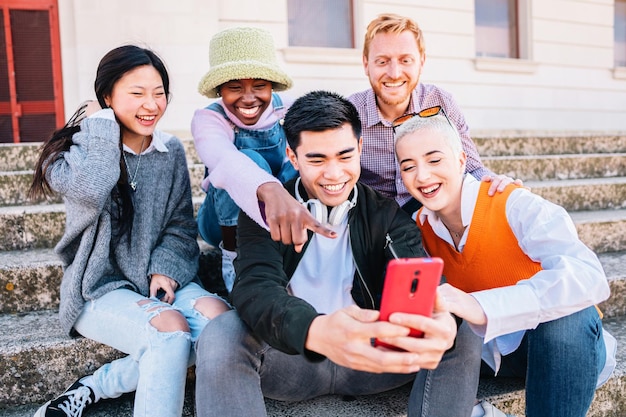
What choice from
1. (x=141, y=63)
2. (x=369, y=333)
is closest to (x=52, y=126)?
(x=141, y=63)

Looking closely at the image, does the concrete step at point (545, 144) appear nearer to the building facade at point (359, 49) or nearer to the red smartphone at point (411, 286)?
the building facade at point (359, 49)

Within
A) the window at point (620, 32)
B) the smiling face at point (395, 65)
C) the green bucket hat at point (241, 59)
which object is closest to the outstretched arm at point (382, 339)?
the green bucket hat at point (241, 59)

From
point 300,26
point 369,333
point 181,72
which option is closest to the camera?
point 369,333

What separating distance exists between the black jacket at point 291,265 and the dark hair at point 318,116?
19 centimetres

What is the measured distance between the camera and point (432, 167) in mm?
1722

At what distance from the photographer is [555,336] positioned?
4.83 ft

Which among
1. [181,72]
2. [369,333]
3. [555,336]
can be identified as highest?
[181,72]

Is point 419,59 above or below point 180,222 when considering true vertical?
above

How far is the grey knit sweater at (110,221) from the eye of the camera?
1777mm

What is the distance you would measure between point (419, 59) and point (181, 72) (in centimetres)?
320

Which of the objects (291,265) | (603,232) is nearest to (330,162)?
(291,265)

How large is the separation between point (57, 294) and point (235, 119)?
3.52 feet

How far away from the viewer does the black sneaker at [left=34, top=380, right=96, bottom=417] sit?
160 centimetres

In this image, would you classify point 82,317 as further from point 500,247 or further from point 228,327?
point 500,247
